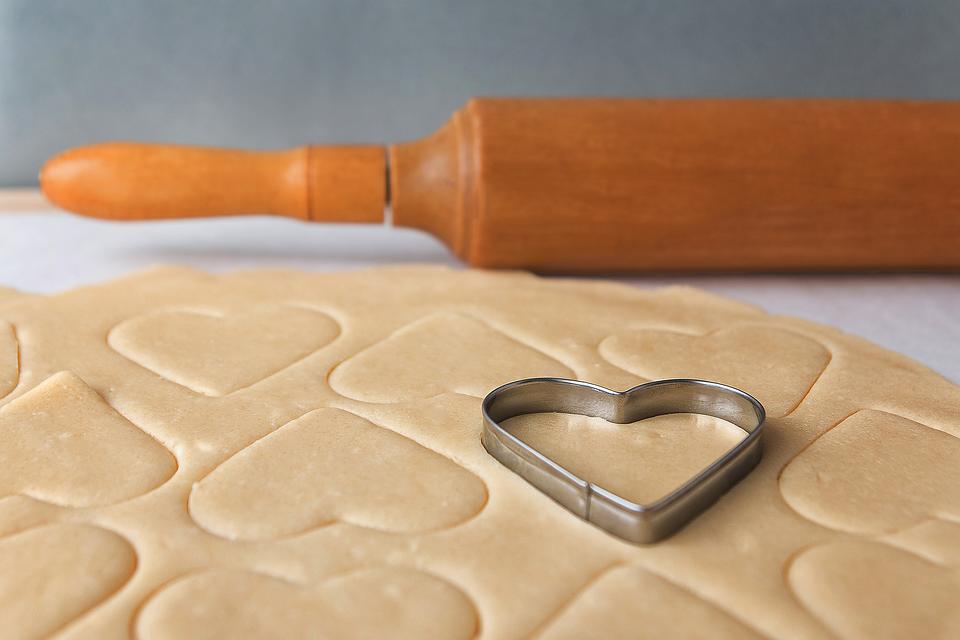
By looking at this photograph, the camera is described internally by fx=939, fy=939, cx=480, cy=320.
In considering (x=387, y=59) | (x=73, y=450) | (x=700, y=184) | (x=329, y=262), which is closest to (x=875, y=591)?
(x=73, y=450)

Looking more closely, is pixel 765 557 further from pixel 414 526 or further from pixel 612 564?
pixel 414 526

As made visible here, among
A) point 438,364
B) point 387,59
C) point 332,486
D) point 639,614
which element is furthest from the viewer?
point 387,59

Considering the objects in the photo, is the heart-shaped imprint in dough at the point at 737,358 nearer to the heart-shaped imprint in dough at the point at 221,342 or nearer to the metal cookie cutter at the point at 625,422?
the metal cookie cutter at the point at 625,422

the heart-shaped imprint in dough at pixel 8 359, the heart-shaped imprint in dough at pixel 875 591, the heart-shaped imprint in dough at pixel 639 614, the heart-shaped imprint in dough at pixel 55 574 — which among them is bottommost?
the heart-shaped imprint in dough at pixel 8 359

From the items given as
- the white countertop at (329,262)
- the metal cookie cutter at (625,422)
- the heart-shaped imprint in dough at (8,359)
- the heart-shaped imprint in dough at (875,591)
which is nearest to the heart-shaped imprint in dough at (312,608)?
the metal cookie cutter at (625,422)

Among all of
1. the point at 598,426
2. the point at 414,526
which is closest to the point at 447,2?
the point at 598,426

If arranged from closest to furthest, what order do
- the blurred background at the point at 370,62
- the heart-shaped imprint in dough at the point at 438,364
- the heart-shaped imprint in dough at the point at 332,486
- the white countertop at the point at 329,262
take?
the heart-shaped imprint in dough at the point at 332,486, the heart-shaped imprint in dough at the point at 438,364, the white countertop at the point at 329,262, the blurred background at the point at 370,62

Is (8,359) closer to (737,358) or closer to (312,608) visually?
(312,608)

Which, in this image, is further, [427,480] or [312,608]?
[427,480]
